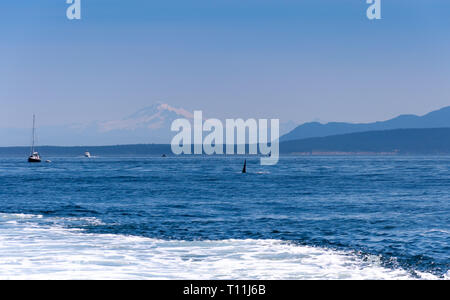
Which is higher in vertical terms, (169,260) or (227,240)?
(169,260)

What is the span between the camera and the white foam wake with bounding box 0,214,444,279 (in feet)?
63.1

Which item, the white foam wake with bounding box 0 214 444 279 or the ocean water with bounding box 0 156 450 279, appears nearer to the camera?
the white foam wake with bounding box 0 214 444 279

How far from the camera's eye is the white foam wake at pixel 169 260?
63.1 ft

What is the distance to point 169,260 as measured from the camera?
2181 centimetres

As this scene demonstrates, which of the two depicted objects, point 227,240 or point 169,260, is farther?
point 227,240

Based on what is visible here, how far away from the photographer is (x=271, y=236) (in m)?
28.4

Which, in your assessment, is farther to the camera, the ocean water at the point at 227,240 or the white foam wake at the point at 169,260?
the ocean water at the point at 227,240
